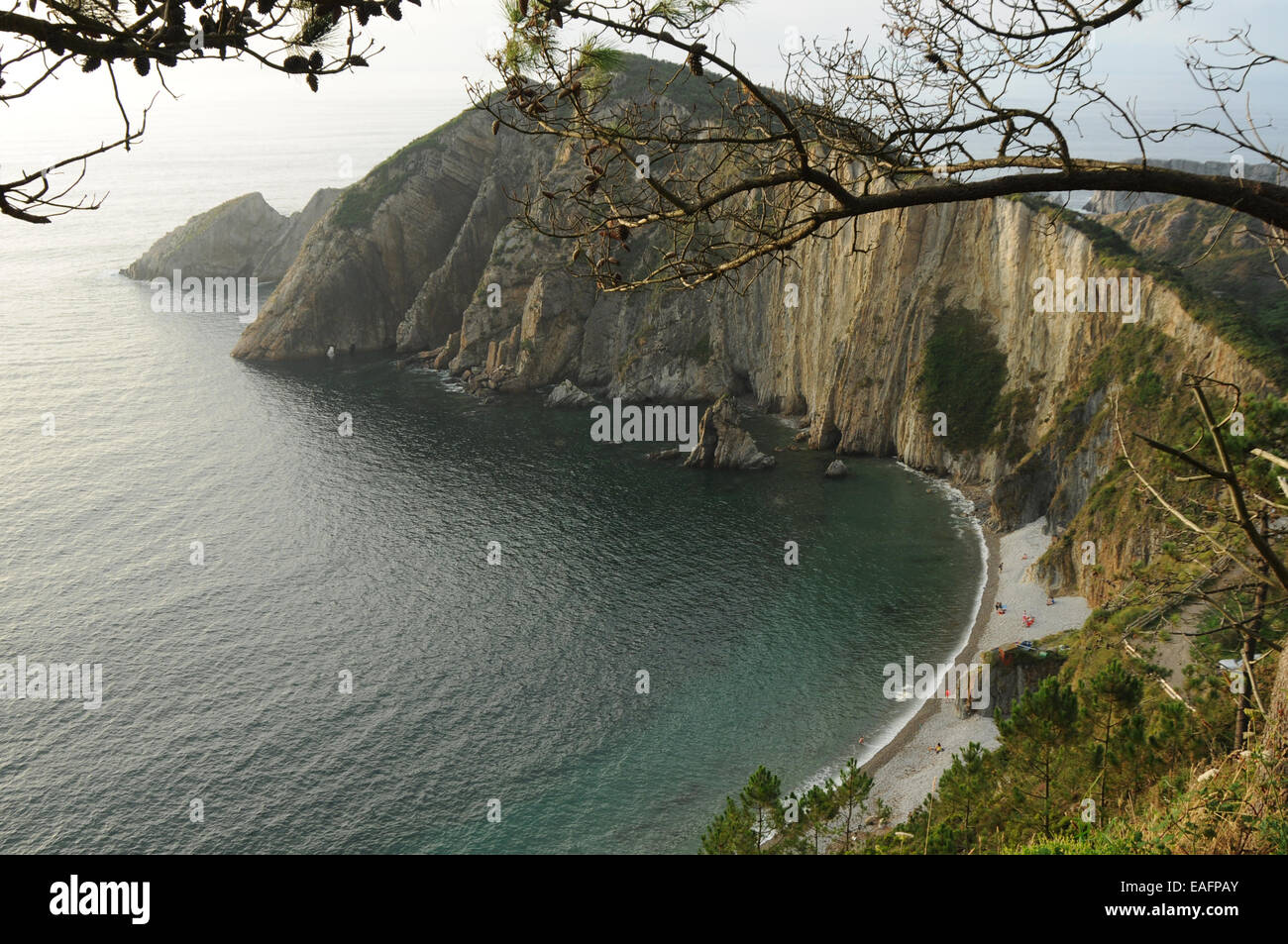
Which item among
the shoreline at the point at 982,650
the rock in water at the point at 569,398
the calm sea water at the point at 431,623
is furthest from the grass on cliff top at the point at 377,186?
the shoreline at the point at 982,650

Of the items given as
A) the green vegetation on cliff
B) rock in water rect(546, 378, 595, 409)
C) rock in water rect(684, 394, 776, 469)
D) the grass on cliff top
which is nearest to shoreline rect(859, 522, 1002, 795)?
the green vegetation on cliff

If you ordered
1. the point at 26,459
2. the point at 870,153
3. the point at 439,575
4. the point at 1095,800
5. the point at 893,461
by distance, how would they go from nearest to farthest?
the point at 870,153
the point at 1095,800
the point at 439,575
the point at 893,461
the point at 26,459

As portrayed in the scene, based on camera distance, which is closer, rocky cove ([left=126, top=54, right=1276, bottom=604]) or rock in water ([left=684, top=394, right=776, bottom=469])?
rocky cove ([left=126, top=54, right=1276, bottom=604])

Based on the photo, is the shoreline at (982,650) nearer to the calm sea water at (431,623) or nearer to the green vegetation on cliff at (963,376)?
the calm sea water at (431,623)

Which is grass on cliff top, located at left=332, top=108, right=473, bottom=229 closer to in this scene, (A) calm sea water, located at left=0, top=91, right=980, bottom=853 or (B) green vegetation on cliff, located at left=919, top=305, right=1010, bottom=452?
(A) calm sea water, located at left=0, top=91, right=980, bottom=853

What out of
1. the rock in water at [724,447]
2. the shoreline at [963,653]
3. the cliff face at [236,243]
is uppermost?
the cliff face at [236,243]
